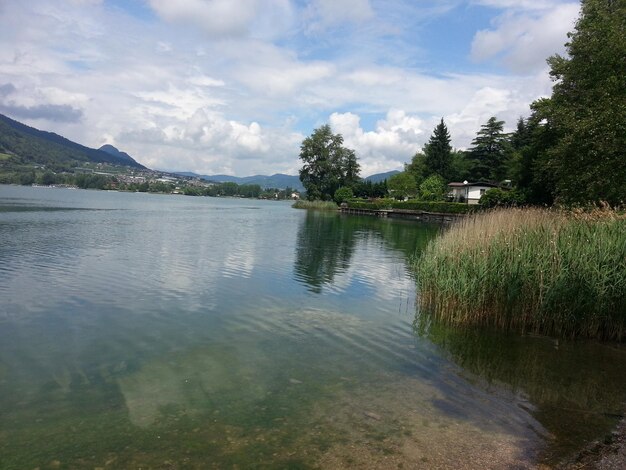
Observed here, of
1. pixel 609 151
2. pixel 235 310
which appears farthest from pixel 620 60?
pixel 235 310

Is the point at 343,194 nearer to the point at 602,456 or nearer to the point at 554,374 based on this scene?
the point at 554,374

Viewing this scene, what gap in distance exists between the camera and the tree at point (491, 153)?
84.1 meters

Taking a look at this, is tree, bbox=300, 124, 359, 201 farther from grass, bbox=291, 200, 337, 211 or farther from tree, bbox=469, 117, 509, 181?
tree, bbox=469, 117, 509, 181

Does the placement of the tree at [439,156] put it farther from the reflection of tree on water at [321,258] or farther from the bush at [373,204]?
the reflection of tree on water at [321,258]

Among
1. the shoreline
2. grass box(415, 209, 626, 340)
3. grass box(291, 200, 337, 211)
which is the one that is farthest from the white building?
the shoreline

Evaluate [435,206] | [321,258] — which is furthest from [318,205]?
[321,258]

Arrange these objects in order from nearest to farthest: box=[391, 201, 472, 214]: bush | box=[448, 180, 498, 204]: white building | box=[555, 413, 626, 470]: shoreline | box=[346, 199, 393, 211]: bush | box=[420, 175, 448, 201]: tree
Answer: box=[555, 413, 626, 470]: shoreline < box=[391, 201, 472, 214]: bush < box=[448, 180, 498, 204]: white building < box=[420, 175, 448, 201]: tree < box=[346, 199, 393, 211]: bush

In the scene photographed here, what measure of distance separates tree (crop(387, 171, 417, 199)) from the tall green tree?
65432 millimetres

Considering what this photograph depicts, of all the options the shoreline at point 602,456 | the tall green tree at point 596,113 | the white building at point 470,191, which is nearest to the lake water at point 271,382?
the shoreline at point 602,456

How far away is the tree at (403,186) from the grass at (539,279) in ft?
267

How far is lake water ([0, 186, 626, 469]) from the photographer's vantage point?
5934mm

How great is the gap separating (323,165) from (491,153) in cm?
3523

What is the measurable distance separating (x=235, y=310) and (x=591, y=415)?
8860 mm

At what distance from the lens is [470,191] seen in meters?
78.8
